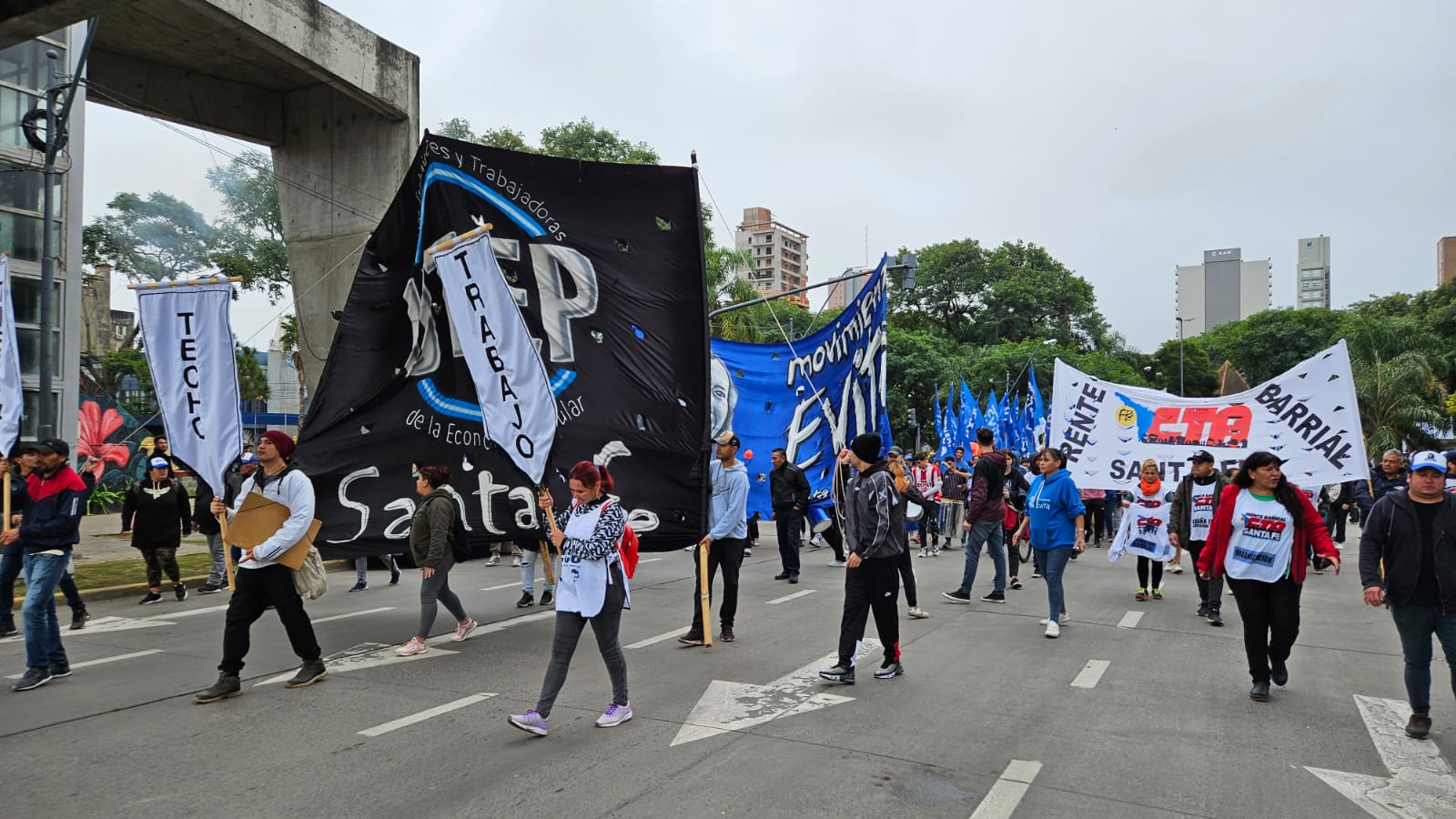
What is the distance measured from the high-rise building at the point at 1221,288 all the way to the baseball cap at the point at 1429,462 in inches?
6172

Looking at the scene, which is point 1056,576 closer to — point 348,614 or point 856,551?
point 856,551

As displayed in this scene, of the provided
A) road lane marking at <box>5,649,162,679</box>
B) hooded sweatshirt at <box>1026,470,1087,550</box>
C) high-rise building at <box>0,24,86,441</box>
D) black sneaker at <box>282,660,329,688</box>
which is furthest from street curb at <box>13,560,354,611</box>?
high-rise building at <box>0,24,86,441</box>

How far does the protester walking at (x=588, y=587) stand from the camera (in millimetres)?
5492

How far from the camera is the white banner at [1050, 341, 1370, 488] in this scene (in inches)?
417

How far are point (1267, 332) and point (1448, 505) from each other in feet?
214

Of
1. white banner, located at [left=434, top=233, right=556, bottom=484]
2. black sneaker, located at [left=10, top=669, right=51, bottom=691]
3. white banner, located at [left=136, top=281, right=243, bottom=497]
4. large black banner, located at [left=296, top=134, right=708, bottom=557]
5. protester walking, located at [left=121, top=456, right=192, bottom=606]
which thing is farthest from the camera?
protester walking, located at [left=121, top=456, right=192, bottom=606]

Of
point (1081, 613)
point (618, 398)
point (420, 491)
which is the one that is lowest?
point (1081, 613)

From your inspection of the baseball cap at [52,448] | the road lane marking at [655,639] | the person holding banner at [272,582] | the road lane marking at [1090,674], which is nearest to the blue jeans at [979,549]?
the road lane marking at [1090,674]

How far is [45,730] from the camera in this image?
5719 mm

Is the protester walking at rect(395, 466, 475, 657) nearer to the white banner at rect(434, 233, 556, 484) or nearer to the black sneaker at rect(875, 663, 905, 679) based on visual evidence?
the white banner at rect(434, 233, 556, 484)

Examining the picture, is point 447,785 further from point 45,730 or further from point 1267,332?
point 1267,332

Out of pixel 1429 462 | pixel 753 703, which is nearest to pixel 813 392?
pixel 753 703

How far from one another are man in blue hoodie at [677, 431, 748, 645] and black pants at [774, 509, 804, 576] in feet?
12.6

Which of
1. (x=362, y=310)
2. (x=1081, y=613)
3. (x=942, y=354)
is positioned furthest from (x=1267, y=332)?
(x=362, y=310)
